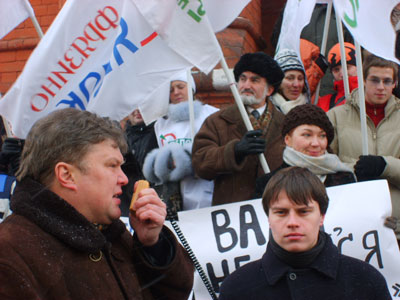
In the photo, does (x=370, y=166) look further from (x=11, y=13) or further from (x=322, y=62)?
(x=11, y=13)

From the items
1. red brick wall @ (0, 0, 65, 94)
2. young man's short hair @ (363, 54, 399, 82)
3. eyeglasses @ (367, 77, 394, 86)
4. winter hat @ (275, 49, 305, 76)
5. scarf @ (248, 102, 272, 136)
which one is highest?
young man's short hair @ (363, 54, 399, 82)

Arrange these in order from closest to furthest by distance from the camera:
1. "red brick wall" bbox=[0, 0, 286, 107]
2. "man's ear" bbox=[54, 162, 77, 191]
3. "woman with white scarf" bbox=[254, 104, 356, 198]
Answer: "man's ear" bbox=[54, 162, 77, 191], "woman with white scarf" bbox=[254, 104, 356, 198], "red brick wall" bbox=[0, 0, 286, 107]

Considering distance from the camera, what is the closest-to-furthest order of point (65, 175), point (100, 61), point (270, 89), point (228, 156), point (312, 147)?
point (65, 175) < point (312, 147) < point (228, 156) < point (100, 61) < point (270, 89)

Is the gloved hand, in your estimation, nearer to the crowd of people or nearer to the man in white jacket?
the crowd of people

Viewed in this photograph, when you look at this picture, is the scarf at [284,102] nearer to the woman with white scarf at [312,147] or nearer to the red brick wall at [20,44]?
the woman with white scarf at [312,147]

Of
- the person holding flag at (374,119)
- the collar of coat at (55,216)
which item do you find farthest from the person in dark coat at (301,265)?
the person holding flag at (374,119)

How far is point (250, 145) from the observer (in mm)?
4355

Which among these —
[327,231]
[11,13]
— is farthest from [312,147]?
[11,13]

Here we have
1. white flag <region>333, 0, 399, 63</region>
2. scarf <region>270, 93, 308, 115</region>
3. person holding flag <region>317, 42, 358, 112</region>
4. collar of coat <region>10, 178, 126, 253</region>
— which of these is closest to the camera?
collar of coat <region>10, 178, 126, 253</region>

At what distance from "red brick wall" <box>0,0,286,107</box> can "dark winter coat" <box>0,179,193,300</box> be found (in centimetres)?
527

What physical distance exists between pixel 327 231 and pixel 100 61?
2.00 meters

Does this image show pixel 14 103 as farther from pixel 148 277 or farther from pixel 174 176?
pixel 148 277

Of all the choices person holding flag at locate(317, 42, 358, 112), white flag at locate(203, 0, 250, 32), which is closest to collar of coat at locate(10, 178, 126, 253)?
white flag at locate(203, 0, 250, 32)

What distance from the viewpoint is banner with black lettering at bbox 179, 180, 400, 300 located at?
4057mm
